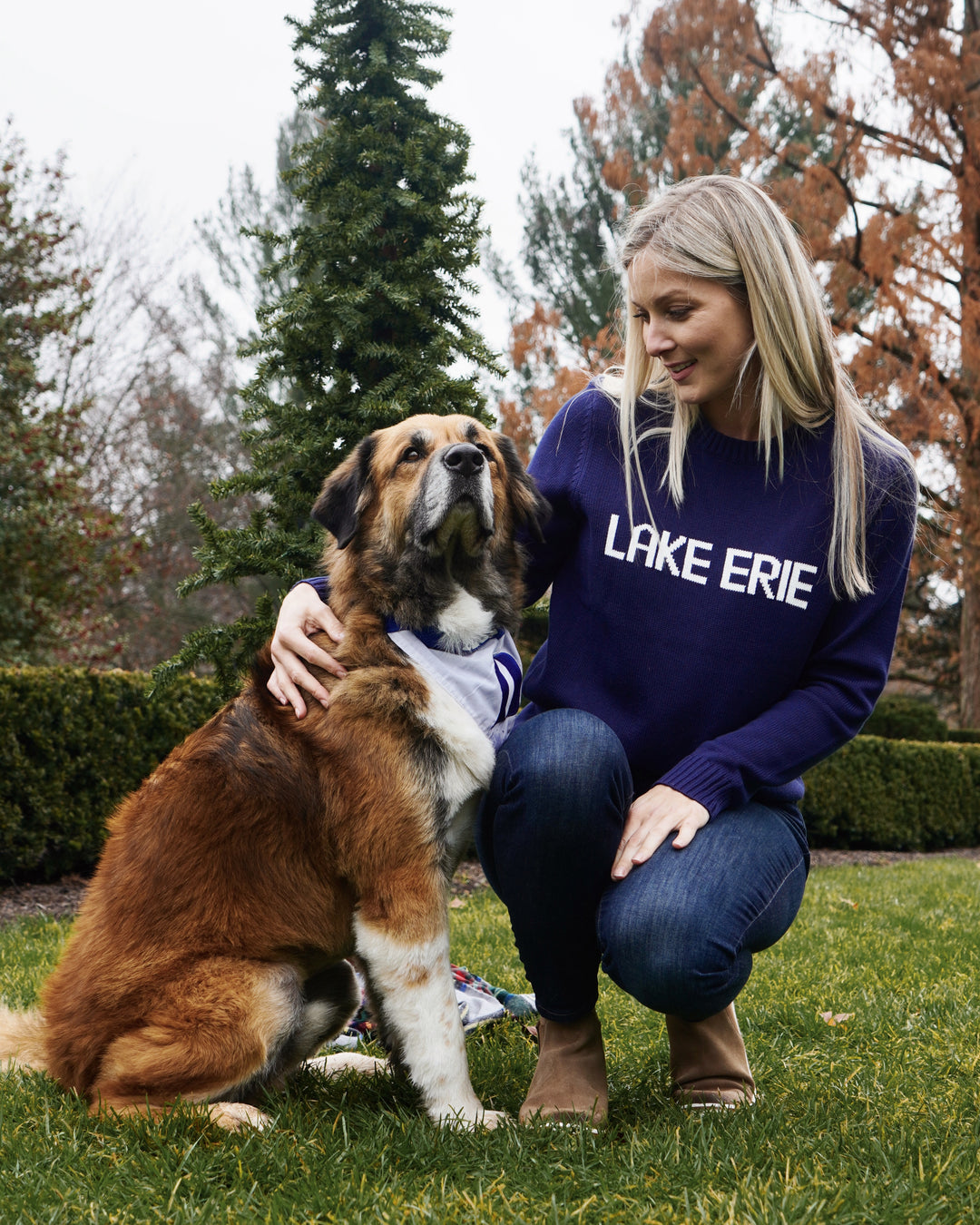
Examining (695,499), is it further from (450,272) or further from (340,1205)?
(450,272)

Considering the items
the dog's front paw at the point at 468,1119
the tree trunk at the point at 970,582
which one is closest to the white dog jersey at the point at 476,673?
the dog's front paw at the point at 468,1119

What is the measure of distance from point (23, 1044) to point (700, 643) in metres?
2.00

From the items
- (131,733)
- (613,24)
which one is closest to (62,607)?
(131,733)

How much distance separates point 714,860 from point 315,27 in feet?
12.8

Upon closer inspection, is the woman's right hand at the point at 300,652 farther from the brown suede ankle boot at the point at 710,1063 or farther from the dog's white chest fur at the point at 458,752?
the brown suede ankle boot at the point at 710,1063

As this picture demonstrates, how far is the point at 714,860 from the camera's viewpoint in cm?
228

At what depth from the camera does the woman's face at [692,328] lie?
2525 millimetres

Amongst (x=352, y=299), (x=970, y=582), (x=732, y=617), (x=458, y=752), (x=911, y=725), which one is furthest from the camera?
(x=911, y=725)

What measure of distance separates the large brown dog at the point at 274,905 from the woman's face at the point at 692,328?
101 cm

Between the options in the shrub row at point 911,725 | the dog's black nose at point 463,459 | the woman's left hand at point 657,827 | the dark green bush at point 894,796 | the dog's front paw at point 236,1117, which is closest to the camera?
the dog's front paw at point 236,1117

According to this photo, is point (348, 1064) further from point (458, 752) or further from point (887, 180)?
point (887, 180)

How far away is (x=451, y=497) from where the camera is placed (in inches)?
106

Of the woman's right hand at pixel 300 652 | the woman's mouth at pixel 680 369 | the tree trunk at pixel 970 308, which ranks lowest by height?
the woman's right hand at pixel 300 652

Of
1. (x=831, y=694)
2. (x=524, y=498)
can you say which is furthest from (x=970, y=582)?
(x=524, y=498)
